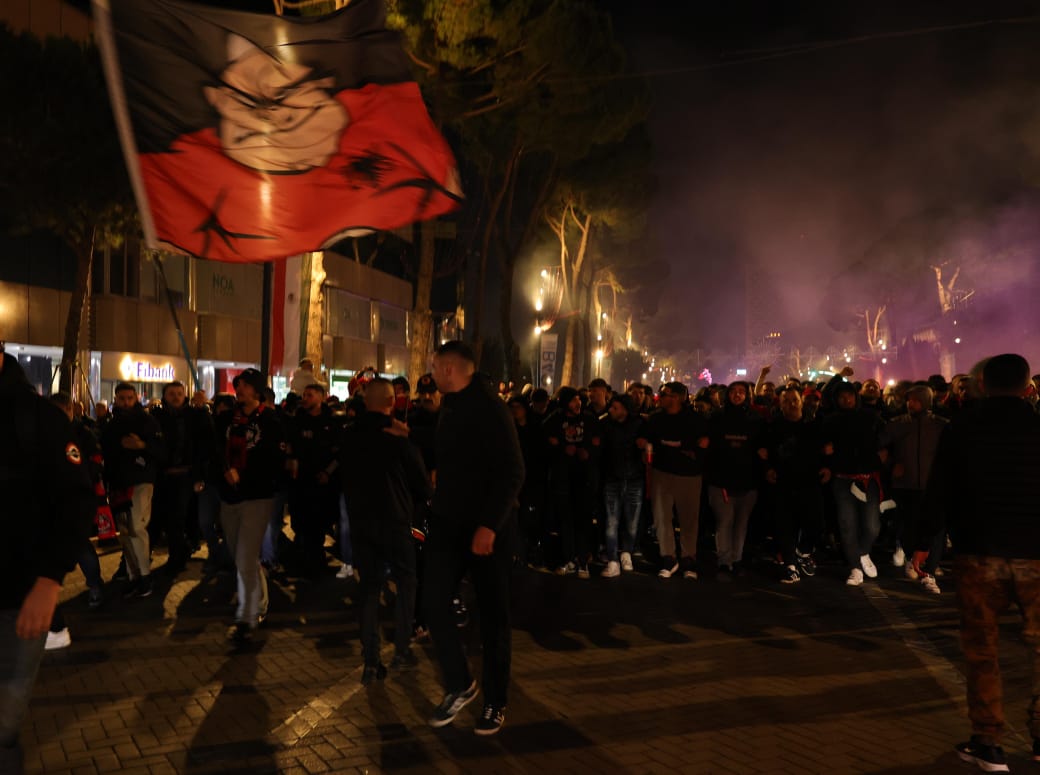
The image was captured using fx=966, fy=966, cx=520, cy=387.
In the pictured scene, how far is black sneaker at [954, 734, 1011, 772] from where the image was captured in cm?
458

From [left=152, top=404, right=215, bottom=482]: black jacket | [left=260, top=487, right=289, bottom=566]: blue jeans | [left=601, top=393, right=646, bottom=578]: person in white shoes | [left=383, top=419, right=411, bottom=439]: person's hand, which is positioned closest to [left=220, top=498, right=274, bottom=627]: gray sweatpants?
[left=383, top=419, right=411, bottom=439]: person's hand

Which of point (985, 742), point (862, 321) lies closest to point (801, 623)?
point (985, 742)

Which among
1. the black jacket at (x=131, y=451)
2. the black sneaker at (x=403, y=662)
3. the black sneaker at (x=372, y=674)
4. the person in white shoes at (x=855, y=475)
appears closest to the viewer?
the black sneaker at (x=372, y=674)

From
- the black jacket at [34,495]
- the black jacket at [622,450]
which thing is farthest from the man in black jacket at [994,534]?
the black jacket at [622,450]

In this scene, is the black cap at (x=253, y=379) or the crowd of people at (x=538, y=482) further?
the black cap at (x=253, y=379)

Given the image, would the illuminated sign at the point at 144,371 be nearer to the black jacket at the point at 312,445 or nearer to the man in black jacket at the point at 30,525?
the black jacket at the point at 312,445

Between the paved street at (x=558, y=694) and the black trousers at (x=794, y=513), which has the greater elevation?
the black trousers at (x=794, y=513)

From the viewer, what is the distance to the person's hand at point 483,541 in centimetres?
491

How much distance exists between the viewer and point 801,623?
786 centimetres

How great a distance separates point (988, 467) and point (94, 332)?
27.2 m

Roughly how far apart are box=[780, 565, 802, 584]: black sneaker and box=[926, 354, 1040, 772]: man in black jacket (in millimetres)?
4945

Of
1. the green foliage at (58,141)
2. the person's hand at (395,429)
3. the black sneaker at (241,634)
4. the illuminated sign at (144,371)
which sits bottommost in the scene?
the black sneaker at (241,634)

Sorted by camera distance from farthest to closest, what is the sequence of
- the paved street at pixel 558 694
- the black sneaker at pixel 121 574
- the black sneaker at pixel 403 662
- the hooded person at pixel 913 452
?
the hooded person at pixel 913 452 → the black sneaker at pixel 121 574 → the black sneaker at pixel 403 662 → the paved street at pixel 558 694

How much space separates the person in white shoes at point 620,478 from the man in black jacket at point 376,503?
4221 millimetres
